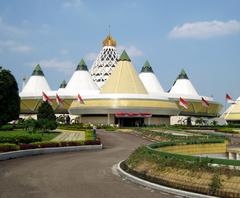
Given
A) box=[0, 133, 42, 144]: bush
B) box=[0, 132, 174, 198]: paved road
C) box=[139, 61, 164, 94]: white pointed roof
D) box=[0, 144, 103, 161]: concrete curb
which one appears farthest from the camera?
box=[139, 61, 164, 94]: white pointed roof

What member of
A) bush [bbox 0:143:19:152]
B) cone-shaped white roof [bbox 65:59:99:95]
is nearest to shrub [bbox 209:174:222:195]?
bush [bbox 0:143:19:152]

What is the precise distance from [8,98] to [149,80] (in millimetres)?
58482

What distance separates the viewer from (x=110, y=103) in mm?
74625

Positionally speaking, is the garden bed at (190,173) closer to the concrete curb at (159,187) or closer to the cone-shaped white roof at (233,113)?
the concrete curb at (159,187)

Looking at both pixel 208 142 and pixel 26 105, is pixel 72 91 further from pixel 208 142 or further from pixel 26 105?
pixel 208 142

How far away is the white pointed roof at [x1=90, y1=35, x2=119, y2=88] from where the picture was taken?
4409 inches

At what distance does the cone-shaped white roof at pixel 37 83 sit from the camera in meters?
103

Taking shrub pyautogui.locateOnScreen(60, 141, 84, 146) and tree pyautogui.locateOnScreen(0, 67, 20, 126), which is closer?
shrub pyautogui.locateOnScreen(60, 141, 84, 146)

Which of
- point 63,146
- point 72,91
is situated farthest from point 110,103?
point 63,146

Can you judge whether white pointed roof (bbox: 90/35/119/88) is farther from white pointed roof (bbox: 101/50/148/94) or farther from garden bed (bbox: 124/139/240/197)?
garden bed (bbox: 124/139/240/197)

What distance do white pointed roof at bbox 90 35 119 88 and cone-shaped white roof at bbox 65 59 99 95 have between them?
10.7 meters

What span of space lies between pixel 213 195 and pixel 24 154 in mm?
13711

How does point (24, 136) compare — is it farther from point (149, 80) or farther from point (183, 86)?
point (183, 86)

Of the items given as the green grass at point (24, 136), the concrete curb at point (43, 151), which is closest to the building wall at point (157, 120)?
the green grass at point (24, 136)
